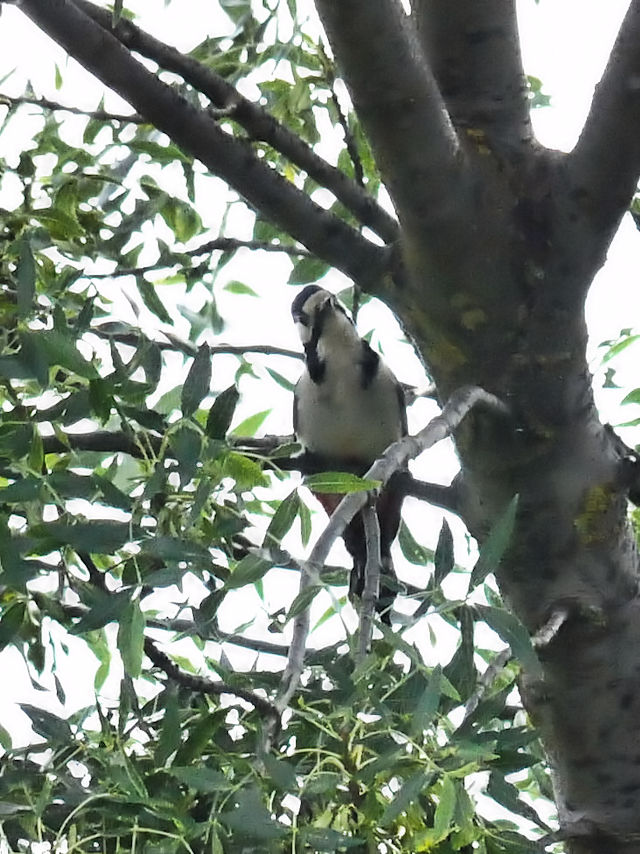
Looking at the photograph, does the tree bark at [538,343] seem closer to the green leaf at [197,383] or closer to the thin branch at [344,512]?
the thin branch at [344,512]

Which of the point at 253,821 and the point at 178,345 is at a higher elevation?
the point at 178,345

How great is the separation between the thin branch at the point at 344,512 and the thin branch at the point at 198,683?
66 millimetres

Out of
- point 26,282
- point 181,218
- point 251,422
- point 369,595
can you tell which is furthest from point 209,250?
point 369,595

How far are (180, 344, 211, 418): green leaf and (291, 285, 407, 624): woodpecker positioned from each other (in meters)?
0.79

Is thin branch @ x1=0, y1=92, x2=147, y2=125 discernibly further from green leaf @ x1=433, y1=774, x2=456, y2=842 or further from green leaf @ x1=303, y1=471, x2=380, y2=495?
green leaf @ x1=433, y1=774, x2=456, y2=842

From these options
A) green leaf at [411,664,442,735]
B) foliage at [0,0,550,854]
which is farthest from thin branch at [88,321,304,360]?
green leaf at [411,664,442,735]

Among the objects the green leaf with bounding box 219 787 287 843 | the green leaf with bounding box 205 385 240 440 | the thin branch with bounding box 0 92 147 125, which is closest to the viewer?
the green leaf with bounding box 219 787 287 843

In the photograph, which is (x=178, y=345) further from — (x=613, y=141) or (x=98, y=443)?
(x=613, y=141)

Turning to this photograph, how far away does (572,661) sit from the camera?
0.85 metres

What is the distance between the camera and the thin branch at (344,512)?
524mm

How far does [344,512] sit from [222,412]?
0.09 m

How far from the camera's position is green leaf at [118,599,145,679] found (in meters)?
0.57

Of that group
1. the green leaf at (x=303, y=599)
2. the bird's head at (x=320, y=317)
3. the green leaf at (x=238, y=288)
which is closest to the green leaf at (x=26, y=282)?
the green leaf at (x=303, y=599)

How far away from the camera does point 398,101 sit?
0.73m
